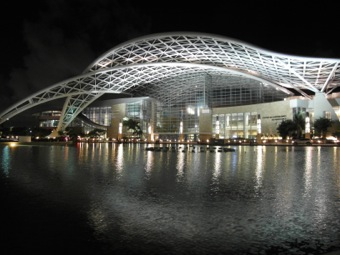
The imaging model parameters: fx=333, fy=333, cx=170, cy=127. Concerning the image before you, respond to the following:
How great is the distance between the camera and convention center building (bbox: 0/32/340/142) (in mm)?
64000

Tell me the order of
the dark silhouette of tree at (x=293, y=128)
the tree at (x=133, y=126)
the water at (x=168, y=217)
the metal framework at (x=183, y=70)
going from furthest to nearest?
the tree at (x=133, y=126), the dark silhouette of tree at (x=293, y=128), the metal framework at (x=183, y=70), the water at (x=168, y=217)

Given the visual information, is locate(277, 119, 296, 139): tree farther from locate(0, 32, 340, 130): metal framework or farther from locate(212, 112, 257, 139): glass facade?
locate(212, 112, 257, 139): glass facade

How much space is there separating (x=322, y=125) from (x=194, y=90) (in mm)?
39645

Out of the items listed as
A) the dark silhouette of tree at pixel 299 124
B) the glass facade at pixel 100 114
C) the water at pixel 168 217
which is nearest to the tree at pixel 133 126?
the glass facade at pixel 100 114

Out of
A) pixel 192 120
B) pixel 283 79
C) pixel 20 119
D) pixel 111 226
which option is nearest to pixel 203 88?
pixel 192 120

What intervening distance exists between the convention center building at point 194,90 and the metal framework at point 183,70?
0.18 meters

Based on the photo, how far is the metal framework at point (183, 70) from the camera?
61.2m

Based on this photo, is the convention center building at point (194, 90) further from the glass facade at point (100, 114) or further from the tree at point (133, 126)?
the tree at point (133, 126)

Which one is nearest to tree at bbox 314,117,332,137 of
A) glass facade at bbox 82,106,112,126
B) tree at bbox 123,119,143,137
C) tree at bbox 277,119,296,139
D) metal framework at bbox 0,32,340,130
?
tree at bbox 277,119,296,139

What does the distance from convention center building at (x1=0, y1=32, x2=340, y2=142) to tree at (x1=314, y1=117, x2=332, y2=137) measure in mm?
2092

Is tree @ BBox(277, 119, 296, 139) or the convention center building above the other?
the convention center building

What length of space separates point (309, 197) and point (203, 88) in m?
86.7

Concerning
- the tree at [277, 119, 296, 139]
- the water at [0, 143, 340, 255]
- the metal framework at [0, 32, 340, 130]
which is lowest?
the water at [0, 143, 340, 255]

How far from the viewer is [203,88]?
95.6m
